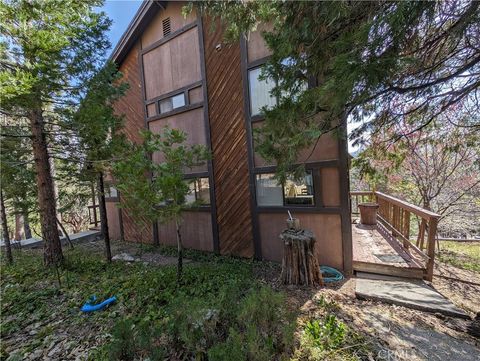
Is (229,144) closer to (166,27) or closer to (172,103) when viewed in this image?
(172,103)

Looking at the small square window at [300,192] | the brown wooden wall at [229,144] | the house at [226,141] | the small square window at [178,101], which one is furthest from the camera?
the small square window at [178,101]

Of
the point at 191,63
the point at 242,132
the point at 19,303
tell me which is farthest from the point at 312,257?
the point at 191,63

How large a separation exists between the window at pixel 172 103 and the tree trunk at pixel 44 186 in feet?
9.12

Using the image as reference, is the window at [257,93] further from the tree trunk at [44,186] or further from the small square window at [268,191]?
the tree trunk at [44,186]

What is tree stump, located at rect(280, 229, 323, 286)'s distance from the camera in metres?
3.58

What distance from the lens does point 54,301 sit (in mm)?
3561

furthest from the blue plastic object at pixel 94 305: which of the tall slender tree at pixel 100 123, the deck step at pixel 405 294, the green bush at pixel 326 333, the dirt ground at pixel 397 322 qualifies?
the deck step at pixel 405 294

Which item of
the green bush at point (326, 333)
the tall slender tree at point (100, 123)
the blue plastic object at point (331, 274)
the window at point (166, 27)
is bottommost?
the blue plastic object at point (331, 274)

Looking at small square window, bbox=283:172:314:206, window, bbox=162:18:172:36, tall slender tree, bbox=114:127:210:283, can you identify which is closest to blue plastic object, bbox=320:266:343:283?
small square window, bbox=283:172:314:206

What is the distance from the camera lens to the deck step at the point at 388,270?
3.89 m

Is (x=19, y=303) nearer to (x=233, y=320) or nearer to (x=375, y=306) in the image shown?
(x=233, y=320)

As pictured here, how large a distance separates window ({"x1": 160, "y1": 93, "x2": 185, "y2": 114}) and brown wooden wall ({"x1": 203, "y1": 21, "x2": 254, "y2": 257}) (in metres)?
0.98

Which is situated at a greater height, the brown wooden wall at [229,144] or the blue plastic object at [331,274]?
the brown wooden wall at [229,144]

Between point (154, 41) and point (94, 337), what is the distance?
23.3ft
